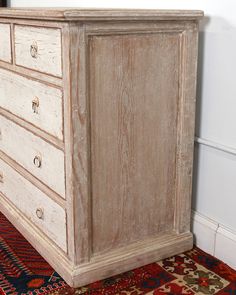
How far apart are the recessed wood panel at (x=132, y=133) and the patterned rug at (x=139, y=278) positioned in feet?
0.47

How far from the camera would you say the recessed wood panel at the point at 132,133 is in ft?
5.69

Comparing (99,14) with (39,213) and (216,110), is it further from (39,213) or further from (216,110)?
(39,213)

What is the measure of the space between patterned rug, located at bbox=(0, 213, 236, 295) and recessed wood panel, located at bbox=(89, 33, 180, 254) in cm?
14

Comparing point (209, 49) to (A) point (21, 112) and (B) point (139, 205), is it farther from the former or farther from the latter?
(A) point (21, 112)

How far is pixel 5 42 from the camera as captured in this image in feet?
6.75

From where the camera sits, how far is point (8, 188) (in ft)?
7.75

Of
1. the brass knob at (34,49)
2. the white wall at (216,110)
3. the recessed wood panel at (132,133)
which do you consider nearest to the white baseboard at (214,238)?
the white wall at (216,110)

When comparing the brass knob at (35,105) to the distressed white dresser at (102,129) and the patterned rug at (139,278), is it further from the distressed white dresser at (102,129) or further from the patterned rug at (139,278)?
the patterned rug at (139,278)

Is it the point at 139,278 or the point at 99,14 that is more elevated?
the point at 99,14

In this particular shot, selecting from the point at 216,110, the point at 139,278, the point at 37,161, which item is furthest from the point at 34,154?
the point at 216,110

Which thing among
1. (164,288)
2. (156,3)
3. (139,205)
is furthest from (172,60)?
(164,288)

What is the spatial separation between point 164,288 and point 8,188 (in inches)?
37.5

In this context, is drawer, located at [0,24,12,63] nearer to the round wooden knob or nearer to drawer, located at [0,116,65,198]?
drawer, located at [0,116,65,198]

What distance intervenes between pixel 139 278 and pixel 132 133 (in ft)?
1.90
